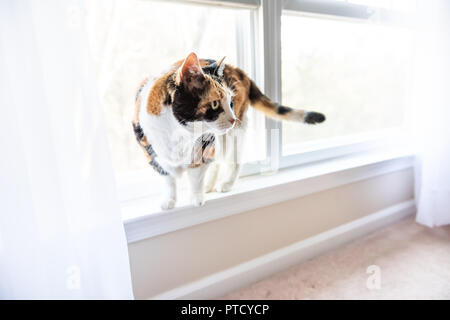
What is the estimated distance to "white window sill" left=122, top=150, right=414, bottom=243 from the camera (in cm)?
79

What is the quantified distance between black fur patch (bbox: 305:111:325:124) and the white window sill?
0.27 meters

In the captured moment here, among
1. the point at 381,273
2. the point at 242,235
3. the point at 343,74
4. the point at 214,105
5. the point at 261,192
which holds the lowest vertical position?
the point at 381,273

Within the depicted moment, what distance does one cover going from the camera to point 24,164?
1.86ft

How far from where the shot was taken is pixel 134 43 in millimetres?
780

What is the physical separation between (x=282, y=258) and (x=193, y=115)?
0.74 metres

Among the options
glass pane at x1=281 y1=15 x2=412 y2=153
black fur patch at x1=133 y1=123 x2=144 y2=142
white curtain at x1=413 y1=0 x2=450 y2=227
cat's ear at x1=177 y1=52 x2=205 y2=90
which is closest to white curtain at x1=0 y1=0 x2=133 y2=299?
black fur patch at x1=133 y1=123 x2=144 y2=142

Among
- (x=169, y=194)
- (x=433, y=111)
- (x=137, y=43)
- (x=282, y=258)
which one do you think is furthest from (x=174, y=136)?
(x=433, y=111)

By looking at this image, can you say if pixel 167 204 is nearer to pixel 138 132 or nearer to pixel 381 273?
pixel 138 132

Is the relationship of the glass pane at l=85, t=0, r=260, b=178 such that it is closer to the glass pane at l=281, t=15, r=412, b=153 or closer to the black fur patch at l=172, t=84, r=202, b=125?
the black fur patch at l=172, t=84, r=202, b=125

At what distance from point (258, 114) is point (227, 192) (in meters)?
0.31

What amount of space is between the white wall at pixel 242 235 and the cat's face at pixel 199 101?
0.40 meters

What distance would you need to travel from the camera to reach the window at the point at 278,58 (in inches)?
30.7

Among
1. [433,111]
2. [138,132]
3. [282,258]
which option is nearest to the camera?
[138,132]
